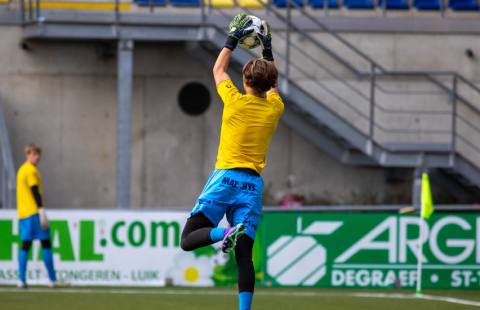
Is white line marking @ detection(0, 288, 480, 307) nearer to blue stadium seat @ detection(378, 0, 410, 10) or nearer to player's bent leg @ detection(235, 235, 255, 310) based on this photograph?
player's bent leg @ detection(235, 235, 255, 310)

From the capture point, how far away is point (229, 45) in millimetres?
4750

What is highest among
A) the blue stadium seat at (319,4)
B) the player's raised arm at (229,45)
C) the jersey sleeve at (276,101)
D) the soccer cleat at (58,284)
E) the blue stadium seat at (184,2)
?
the blue stadium seat at (319,4)

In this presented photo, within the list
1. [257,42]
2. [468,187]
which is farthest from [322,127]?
[257,42]

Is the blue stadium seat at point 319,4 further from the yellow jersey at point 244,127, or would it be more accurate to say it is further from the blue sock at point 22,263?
the yellow jersey at point 244,127

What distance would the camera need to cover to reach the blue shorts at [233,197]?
4.57 meters

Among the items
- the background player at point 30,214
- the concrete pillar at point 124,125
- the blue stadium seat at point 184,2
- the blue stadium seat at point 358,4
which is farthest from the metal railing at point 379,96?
the background player at point 30,214

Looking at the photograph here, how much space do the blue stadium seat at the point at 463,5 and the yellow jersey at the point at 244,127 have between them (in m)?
11.1

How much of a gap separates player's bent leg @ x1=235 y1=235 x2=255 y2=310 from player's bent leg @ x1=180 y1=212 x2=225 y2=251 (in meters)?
0.26

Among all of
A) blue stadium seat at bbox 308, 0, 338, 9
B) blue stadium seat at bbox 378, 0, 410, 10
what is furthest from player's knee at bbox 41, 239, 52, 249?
blue stadium seat at bbox 378, 0, 410, 10

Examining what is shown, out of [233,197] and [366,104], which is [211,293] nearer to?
[233,197]

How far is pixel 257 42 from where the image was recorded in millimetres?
4938

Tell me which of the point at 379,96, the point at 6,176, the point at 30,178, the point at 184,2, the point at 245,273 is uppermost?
the point at 184,2

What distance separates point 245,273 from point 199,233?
1.51 ft

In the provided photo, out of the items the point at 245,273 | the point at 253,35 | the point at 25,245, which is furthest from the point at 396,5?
the point at 245,273
